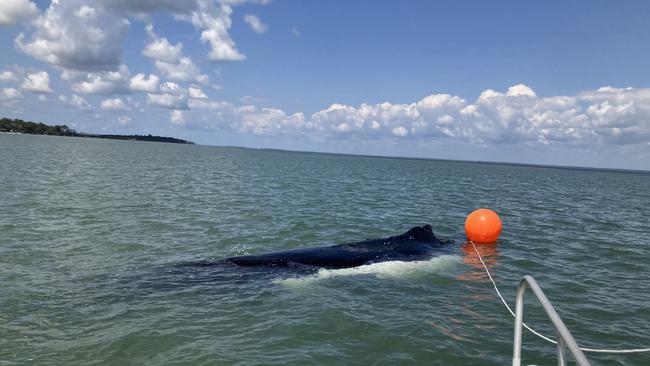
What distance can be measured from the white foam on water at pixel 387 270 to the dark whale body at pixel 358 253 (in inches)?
15.2

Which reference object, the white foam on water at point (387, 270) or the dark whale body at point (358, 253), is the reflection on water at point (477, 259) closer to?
the white foam on water at point (387, 270)

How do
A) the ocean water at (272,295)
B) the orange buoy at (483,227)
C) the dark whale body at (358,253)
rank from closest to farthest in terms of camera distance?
the ocean water at (272,295) < the dark whale body at (358,253) < the orange buoy at (483,227)

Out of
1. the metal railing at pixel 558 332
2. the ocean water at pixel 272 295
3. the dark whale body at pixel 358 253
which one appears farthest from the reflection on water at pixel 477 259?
the metal railing at pixel 558 332

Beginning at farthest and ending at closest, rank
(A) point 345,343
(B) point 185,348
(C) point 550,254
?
(C) point 550,254 → (A) point 345,343 → (B) point 185,348

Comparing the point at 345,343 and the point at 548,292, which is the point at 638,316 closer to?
the point at 548,292

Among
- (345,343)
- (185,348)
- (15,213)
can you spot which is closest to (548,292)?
(345,343)

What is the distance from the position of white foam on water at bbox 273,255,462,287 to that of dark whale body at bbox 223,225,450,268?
0.39 metres

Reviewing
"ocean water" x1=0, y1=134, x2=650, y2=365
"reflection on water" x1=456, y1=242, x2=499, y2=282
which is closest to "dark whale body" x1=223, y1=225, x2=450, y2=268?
"ocean water" x1=0, y1=134, x2=650, y2=365

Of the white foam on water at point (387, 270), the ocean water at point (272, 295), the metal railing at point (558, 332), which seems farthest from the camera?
the white foam on water at point (387, 270)

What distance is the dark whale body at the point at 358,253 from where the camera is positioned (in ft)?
52.1

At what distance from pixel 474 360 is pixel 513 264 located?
10189 millimetres

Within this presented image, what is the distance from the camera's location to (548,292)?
14.8m

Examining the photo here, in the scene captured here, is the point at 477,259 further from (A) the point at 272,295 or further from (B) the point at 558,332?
(B) the point at 558,332

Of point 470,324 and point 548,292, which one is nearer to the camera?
point 470,324
